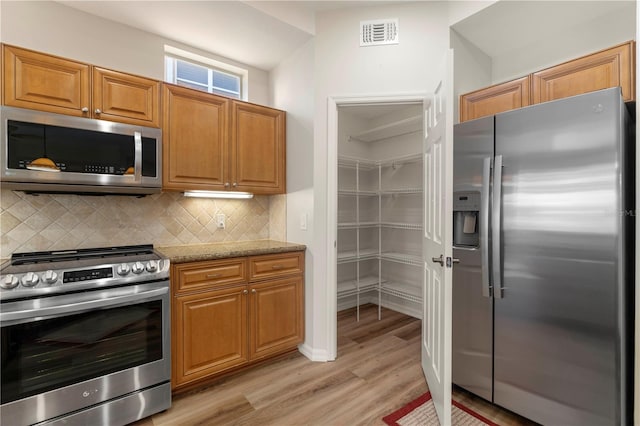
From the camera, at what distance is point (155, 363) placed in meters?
1.86

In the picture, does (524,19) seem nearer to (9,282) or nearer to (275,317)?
(275,317)

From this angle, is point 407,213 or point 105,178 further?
point 407,213

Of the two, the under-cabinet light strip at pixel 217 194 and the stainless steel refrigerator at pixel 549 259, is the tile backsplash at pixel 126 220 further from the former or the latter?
the stainless steel refrigerator at pixel 549 259

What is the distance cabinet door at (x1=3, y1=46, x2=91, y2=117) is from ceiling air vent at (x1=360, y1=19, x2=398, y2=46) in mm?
2031

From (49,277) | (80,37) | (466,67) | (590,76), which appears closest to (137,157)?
(49,277)

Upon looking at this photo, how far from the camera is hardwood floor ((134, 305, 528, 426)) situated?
1.83 meters

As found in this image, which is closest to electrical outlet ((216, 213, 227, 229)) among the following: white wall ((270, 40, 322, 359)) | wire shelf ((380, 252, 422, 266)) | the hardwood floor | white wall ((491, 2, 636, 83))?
white wall ((270, 40, 322, 359))

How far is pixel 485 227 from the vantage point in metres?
1.87

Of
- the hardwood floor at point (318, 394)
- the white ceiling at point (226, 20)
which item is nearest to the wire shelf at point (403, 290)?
the hardwood floor at point (318, 394)

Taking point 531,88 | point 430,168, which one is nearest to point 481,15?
point 531,88

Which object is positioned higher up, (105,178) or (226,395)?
(105,178)

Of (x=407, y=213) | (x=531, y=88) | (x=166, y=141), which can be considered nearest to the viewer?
(x=531, y=88)

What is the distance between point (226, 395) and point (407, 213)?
2.69 meters

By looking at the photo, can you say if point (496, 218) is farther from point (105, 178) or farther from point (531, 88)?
point (105, 178)
